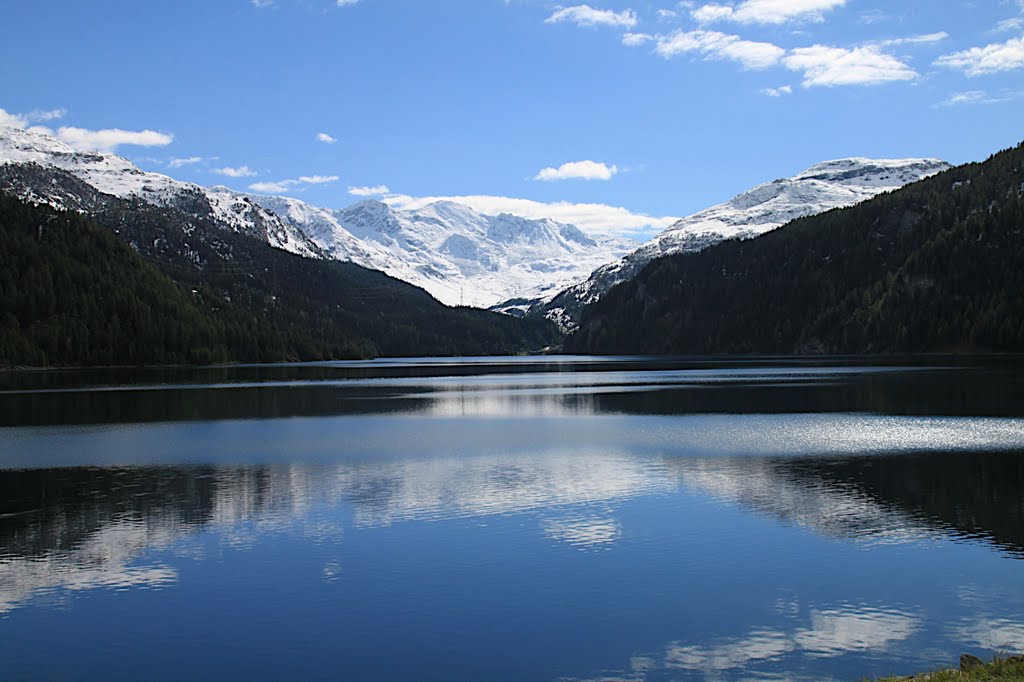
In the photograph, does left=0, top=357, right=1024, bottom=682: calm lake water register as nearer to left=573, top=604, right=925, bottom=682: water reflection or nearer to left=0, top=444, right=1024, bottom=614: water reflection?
left=573, top=604, right=925, bottom=682: water reflection

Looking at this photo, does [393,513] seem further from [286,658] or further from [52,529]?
[286,658]

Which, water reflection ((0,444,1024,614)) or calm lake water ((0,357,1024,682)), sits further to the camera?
water reflection ((0,444,1024,614))

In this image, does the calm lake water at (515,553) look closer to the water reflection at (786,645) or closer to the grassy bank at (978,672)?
the water reflection at (786,645)

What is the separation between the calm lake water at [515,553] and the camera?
83.5 feet

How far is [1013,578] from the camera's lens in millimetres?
31281

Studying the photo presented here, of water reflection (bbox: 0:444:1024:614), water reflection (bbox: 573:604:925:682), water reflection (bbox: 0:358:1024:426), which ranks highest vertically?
water reflection (bbox: 0:358:1024:426)

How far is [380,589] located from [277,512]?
49.2 feet

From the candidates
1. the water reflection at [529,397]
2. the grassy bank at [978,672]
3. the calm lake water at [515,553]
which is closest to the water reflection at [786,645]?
the calm lake water at [515,553]

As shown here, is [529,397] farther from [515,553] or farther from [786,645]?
[786,645]

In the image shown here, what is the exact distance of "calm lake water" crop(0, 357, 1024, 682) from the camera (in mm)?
25453

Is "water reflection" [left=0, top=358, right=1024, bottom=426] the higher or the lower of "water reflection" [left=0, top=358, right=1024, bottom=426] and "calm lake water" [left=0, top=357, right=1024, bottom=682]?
the higher

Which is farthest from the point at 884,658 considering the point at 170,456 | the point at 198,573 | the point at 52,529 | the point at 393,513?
the point at 170,456

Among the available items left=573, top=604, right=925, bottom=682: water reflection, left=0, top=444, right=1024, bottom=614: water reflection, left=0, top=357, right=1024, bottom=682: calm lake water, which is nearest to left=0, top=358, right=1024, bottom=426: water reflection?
left=0, top=357, right=1024, bottom=682: calm lake water

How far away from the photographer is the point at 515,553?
119ft
